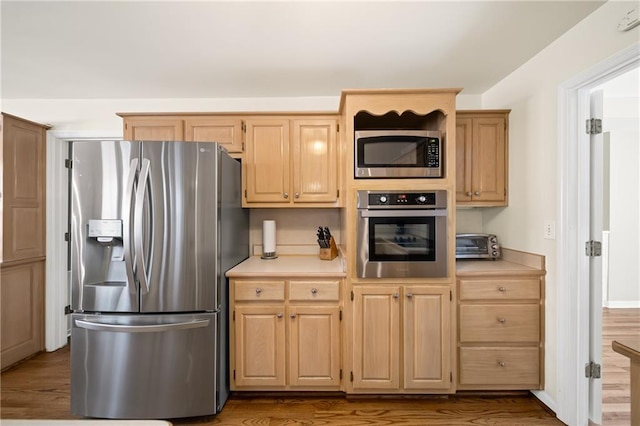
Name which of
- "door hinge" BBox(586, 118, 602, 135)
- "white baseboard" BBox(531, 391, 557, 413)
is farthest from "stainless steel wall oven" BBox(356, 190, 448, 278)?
"white baseboard" BBox(531, 391, 557, 413)

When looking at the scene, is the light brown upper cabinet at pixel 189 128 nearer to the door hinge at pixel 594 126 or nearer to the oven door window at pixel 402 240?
the oven door window at pixel 402 240

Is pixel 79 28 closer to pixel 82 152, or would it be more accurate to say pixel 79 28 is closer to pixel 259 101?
pixel 82 152

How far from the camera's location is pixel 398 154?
2.17 meters

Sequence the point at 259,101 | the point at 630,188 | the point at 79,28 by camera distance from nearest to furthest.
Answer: the point at 79,28 → the point at 259,101 → the point at 630,188

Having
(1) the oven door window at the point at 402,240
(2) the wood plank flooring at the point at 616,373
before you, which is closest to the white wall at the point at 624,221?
(2) the wood plank flooring at the point at 616,373

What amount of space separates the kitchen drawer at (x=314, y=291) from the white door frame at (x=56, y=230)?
231 cm

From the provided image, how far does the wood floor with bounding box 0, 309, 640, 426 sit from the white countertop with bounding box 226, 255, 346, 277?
0.92 metres

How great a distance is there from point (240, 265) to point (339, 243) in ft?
3.28

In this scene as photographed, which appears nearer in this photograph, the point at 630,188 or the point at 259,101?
the point at 259,101

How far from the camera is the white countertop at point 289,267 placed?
85.7 inches

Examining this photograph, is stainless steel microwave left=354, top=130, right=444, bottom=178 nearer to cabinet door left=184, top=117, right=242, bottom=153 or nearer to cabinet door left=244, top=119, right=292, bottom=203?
cabinet door left=244, top=119, right=292, bottom=203

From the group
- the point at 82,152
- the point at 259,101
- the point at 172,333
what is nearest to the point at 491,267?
the point at 172,333

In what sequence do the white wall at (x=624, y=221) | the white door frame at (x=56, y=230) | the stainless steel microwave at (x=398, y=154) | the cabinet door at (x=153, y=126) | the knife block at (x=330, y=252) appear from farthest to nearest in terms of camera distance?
the white wall at (x=624, y=221) < the white door frame at (x=56, y=230) < the knife block at (x=330, y=252) < the cabinet door at (x=153, y=126) < the stainless steel microwave at (x=398, y=154)

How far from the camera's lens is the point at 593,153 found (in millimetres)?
1938
